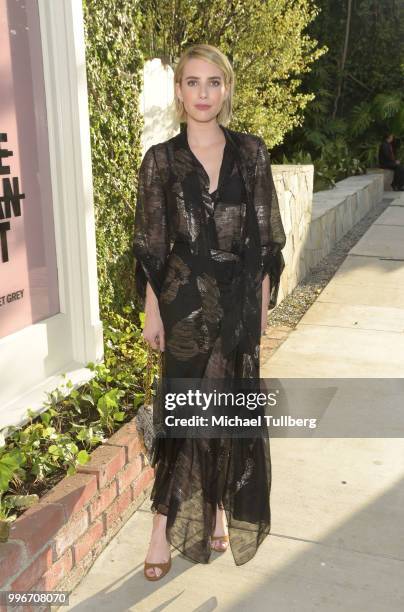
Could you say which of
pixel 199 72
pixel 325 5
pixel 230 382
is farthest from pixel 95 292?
pixel 325 5

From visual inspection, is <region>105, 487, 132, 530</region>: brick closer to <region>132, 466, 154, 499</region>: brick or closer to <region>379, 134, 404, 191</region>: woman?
<region>132, 466, 154, 499</region>: brick

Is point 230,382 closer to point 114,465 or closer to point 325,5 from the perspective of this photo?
point 114,465

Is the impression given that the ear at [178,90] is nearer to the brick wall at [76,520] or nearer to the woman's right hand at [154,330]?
the woman's right hand at [154,330]

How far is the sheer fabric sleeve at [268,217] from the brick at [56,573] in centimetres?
149

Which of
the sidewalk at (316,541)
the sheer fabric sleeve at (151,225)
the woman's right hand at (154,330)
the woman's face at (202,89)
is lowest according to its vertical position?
the sidewalk at (316,541)

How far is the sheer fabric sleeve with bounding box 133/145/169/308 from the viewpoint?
2.78 meters

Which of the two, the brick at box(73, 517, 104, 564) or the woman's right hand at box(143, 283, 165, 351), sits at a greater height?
the woman's right hand at box(143, 283, 165, 351)

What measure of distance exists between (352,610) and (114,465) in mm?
1253

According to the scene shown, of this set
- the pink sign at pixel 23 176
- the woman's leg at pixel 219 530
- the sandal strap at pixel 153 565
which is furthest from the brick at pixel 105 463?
the pink sign at pixel 23 176

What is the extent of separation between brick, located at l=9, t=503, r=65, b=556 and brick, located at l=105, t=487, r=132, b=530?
44 centimetres

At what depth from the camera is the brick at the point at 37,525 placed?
105 inches

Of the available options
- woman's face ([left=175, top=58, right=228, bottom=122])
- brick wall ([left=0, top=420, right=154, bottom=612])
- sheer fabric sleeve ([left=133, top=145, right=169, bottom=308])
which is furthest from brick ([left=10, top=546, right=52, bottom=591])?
woman's face ([left=175, top=58, right=228, bottom=122])

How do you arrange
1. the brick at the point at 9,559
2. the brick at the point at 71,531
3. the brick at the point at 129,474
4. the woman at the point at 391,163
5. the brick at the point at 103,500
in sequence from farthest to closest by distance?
the woman at the point at 391,163
the brick at the point at 129,474
the brick at the point at 103,500
the brick at the point at 71,531
the brick at the point at 9,559

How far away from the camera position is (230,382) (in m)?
2.93
